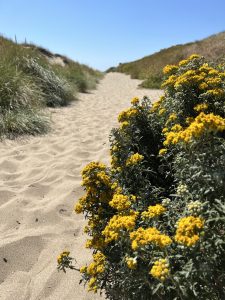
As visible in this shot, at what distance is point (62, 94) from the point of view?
11500 mm

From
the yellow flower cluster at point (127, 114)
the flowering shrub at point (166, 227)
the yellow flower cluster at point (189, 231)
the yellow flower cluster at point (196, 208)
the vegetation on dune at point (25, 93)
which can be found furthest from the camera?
the vegetation on dune at point (25, 93)

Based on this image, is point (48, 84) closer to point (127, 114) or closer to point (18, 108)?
point (18, 108)

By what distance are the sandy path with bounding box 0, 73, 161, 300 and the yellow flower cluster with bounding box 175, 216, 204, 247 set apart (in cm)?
147

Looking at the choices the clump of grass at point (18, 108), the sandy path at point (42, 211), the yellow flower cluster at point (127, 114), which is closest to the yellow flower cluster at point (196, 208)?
the sandy path at point (42, 211)

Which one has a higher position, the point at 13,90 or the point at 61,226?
the point at 13,90

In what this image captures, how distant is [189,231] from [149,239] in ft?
0.74

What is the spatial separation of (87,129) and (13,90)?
74.7 inches

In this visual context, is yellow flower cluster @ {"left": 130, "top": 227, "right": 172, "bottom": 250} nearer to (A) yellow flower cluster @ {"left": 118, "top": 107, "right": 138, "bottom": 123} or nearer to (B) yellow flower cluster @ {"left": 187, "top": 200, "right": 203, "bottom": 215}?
(B) yellow flower cluster @ {"left": 187, "top": 200, "right": 203, "bottom": 215}

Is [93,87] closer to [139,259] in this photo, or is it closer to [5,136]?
[5,136]

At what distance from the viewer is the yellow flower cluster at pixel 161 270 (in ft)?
6.00

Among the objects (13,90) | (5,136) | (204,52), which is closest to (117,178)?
(5,136)

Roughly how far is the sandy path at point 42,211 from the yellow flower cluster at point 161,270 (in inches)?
53.4

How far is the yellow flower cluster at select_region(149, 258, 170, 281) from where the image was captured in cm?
183

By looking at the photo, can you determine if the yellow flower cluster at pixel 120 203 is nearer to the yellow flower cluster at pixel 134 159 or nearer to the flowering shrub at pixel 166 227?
the flowering shrub at pixel 166 227
